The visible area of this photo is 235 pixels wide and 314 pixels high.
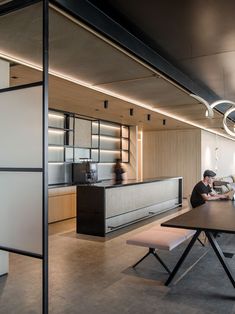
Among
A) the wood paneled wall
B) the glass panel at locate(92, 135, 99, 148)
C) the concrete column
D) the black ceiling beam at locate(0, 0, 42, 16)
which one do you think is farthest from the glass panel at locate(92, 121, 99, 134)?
the black ceiling beam at locate(0, 0, 42, 16)

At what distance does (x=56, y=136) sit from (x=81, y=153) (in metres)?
1.07

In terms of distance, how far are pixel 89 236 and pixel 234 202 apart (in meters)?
2.50

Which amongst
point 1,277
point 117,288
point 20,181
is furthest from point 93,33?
point 1,277

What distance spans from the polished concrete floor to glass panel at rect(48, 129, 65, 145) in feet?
10.8

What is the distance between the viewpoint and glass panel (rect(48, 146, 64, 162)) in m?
→ 7.39

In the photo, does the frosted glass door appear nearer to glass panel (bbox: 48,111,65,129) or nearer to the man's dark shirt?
the man's dark shirt

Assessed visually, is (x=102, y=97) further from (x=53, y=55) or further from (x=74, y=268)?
(x=74, y=268)

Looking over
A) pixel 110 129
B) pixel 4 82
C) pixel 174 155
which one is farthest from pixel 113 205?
pixel 174 155

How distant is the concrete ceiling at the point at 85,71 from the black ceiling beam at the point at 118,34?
0.35 feet

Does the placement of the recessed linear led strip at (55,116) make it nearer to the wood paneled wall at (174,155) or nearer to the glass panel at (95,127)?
the glass panel at (95,127)

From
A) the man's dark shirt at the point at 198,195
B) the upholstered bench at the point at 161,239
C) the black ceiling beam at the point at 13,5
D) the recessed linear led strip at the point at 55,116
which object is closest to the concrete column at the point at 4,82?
the black ceiling beam at the point at 13,5

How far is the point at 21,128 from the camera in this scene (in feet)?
8.61

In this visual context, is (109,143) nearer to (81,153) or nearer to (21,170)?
(81,153)

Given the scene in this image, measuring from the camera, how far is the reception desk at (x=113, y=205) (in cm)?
562
